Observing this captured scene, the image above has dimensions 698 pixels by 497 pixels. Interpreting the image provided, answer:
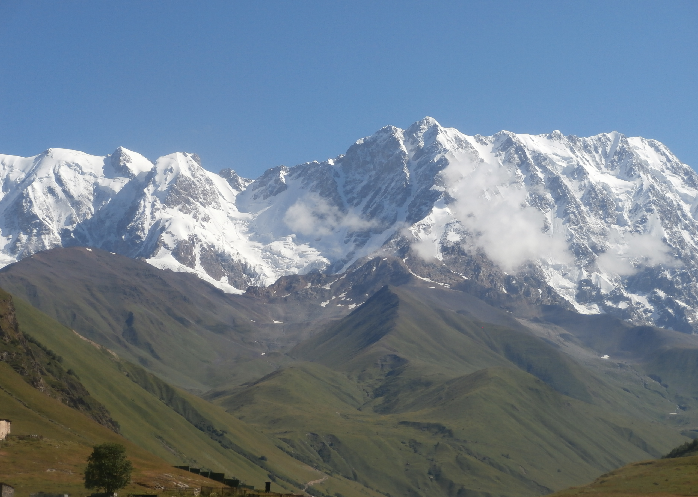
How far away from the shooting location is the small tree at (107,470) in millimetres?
100125

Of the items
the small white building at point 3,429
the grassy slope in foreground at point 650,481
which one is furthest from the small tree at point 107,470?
the grassy slope in foreground at point 650,481

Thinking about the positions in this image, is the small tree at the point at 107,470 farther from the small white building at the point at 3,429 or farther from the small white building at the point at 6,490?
the small white building at the point at 3,429

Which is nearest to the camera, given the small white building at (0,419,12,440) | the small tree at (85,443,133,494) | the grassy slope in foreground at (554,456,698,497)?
the small tree at (85,443,133,494)

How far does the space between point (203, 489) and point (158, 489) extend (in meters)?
6.17

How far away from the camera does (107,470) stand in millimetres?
100250

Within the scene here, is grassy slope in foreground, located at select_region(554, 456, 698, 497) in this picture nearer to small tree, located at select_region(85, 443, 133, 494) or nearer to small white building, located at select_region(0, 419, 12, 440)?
small tree, located at select_region(85, 443, 133, 494)

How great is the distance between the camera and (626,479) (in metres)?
177

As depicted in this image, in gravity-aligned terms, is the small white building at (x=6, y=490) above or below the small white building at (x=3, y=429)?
below

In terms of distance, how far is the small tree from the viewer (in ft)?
328

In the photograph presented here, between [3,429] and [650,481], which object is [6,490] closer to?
[3,429]

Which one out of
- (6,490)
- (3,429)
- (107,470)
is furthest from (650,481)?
(6,490)

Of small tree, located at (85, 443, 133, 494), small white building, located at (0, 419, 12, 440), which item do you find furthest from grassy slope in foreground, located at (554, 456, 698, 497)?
small white building, located at (0, 419, 12, 440)

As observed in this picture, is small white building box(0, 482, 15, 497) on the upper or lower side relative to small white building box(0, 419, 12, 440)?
lower

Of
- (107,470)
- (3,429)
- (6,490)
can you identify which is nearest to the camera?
(6,490)
